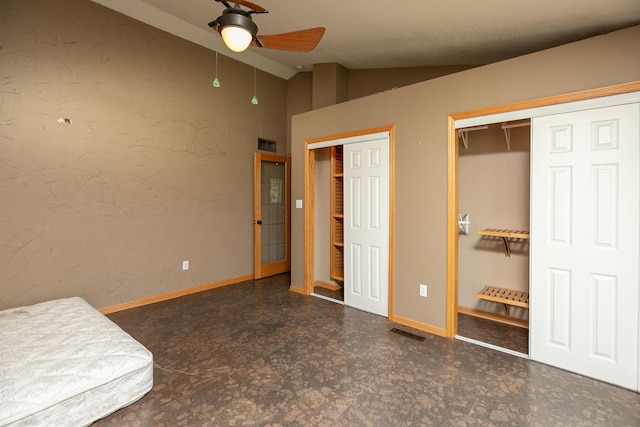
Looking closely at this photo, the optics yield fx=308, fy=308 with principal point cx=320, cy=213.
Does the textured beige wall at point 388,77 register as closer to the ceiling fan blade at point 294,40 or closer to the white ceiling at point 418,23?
the white ceiling at point 418,23

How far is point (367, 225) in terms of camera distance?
3.77 metres

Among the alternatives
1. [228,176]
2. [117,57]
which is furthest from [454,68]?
[117,57]

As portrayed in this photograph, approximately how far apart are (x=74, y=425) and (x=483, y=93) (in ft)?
12.7

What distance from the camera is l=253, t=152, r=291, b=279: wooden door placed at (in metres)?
5.22

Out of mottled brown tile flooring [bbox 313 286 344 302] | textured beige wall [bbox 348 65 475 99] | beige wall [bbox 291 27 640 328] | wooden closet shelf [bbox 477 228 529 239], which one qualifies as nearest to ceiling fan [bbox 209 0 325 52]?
beige wall [bbox 291 27 640 328]

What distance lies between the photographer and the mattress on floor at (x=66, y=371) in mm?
1713

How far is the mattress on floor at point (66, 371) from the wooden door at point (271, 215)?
2.85 meters

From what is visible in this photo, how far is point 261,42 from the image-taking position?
7.28 ft

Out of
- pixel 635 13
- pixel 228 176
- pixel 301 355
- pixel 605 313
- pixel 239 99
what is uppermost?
pixel 239 99

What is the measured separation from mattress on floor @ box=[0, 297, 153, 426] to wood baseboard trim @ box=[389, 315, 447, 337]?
2402mm

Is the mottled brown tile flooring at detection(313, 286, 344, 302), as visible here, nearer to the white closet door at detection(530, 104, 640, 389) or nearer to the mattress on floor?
the white closet door at detection(530, 104, 640, 389)

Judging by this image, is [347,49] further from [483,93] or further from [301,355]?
[301,355]

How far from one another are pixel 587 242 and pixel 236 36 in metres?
2.91

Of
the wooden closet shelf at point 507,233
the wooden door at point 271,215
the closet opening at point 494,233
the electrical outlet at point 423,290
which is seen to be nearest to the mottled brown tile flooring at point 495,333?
the closet opening at point 494,233
